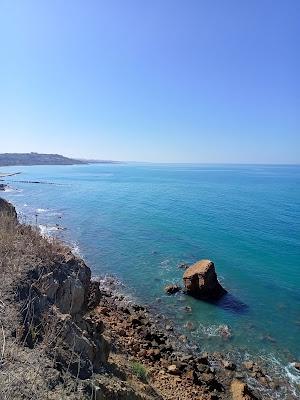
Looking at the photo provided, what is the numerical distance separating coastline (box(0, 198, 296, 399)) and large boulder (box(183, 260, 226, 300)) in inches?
188

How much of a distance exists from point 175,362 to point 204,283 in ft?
29.8

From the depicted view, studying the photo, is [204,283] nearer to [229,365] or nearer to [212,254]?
[229,365]

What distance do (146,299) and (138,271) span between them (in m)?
5.22

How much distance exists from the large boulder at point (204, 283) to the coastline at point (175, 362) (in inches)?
188

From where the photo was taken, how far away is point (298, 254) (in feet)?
119

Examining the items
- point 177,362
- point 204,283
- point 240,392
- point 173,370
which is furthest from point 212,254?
point 240,392

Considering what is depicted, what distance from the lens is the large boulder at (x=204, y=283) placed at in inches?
1065

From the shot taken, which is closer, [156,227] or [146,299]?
[146,299]

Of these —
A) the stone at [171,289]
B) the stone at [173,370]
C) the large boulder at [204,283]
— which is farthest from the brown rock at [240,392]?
the stone at [171,289]

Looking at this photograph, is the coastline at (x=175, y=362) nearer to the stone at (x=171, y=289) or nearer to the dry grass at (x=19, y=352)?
the stone at (x=171, y=289)

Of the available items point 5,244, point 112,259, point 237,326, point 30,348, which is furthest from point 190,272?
point 30,348

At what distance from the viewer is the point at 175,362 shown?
18.5 meters

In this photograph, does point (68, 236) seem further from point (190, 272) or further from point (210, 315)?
point (210, 315)

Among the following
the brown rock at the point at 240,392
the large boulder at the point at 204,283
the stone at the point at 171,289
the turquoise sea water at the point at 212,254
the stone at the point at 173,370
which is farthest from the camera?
the stone at the point at 171,289
